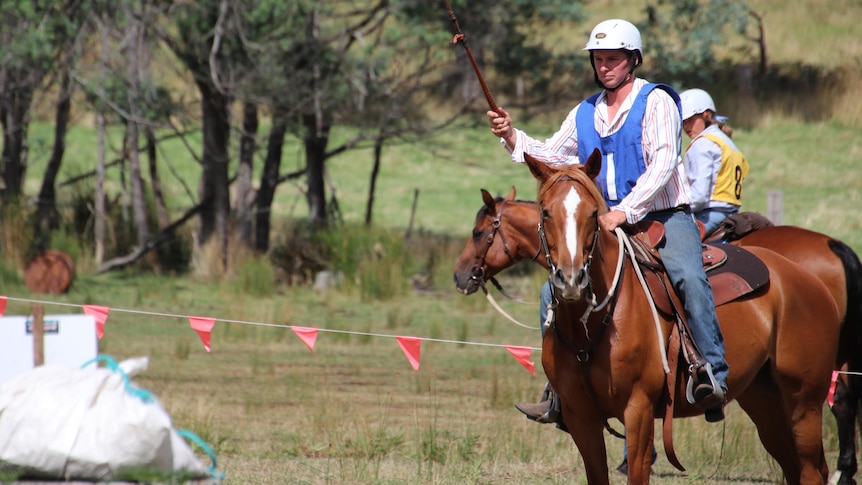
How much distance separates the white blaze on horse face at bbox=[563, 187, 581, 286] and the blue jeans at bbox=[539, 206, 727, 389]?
0.86m

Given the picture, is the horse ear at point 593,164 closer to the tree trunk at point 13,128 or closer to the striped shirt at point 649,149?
the striped shirt at point 649,149

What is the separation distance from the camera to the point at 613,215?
4.93 metres

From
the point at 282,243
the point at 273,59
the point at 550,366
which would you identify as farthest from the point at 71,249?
the point at 550,366

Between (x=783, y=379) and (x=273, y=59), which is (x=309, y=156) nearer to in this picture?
(x=273, y=59)

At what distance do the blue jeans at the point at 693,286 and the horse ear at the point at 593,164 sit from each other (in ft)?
2.40

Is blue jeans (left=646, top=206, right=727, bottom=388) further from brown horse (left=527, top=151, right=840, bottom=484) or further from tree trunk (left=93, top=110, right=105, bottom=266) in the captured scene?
tree trunk (left=93, top=110, right=105, bottom=266)

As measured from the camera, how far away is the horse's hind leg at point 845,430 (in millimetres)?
7066

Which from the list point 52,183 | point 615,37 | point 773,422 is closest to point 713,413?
point 773,422

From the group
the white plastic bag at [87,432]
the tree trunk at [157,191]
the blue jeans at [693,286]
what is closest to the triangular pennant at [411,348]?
the blue jeans at [693,286]

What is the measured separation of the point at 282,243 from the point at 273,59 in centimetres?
325

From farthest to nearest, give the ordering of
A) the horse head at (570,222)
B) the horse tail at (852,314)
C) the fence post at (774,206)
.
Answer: the fence post at (774,206), the horse tail at (852,314), the horse head at (570,222)

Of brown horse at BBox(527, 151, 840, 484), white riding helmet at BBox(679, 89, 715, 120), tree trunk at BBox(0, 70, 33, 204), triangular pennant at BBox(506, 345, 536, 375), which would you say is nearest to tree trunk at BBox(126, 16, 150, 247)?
tree trunk at BBox(0, 70, 33, 204)

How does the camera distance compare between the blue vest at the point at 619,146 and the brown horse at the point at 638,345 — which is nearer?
the brown horse at the point at 638,345

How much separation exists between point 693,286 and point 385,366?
6.45 meters
